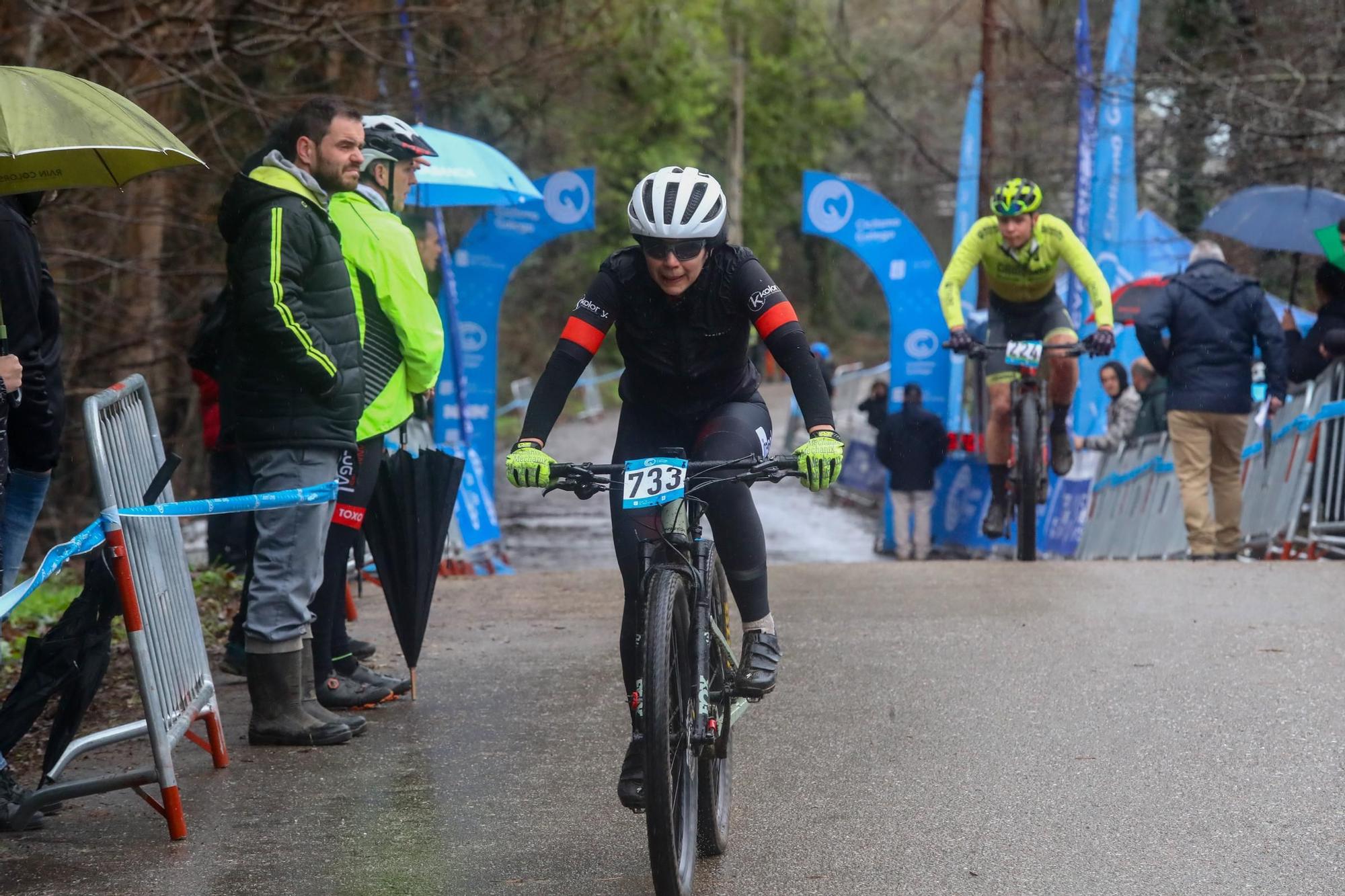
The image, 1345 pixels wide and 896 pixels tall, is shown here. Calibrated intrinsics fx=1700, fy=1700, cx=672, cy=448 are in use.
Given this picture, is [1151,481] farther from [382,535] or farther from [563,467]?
[563,467]

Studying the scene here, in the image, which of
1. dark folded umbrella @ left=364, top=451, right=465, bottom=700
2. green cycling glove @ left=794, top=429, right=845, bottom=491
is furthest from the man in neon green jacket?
green cycling glove @ left=794, top=429, right=845, bottom=491

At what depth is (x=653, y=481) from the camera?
4.40 meters

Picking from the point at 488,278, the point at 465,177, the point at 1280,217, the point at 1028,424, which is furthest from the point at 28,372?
the point at 1280,217

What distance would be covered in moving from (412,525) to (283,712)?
99 centimetres

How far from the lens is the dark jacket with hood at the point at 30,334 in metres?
5.43

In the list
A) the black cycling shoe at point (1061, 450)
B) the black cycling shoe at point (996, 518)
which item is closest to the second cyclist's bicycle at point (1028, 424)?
the black cycling shoe at point (996, 518)

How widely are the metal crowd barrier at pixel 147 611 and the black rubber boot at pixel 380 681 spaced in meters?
1.12

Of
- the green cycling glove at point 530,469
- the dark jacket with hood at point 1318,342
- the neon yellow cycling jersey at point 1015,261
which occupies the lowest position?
the dark jacket with hood at point 1318,342

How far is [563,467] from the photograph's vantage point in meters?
4.55

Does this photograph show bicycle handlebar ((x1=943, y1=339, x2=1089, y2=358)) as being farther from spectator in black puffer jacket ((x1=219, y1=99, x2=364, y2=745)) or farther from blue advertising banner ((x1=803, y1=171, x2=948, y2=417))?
spectator in black puffer jacket ((x1=219, y1=99, x2=364, y2=745))

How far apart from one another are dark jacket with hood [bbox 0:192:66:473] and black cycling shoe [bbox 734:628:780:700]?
2.41 metres

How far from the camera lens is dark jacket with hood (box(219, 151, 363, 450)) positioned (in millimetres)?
5824

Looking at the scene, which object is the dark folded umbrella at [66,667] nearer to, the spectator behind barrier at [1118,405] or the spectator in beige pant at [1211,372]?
the spectator in beige pant at [1211,372]

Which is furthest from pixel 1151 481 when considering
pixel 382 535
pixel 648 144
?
pixel 648 144
